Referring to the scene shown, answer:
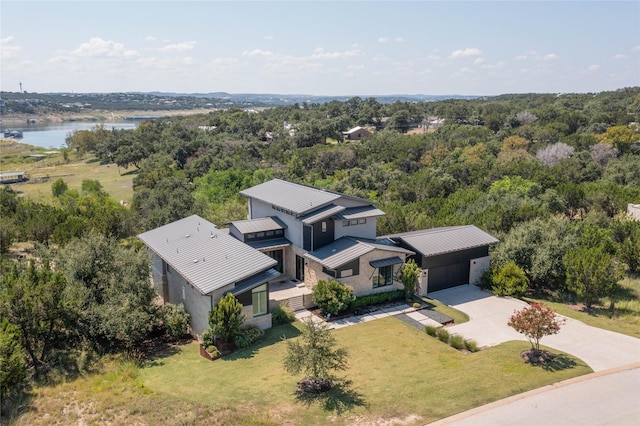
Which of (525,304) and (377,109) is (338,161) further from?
(377,109)

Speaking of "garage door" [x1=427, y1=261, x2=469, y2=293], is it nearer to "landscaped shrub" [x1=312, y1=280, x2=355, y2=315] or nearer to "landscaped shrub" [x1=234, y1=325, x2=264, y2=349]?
"landscaped shrub" [x1=312, y1=280, x2=355, y2=315]

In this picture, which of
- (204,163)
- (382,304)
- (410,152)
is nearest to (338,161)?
(410,152)

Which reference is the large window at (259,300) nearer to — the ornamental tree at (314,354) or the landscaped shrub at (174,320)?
the landscaped shrub at (174,320)

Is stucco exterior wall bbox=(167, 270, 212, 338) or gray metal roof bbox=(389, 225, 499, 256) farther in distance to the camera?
gray metal roof bbox=(389, 225, 499, 256)

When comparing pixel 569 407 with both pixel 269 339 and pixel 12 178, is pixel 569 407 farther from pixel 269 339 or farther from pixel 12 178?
pixel 12 178

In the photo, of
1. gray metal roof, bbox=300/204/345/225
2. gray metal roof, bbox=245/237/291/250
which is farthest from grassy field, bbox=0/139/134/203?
gray metal roof, bbox=300/204/345/225

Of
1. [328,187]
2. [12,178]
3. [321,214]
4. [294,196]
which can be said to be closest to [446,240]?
[321,214]

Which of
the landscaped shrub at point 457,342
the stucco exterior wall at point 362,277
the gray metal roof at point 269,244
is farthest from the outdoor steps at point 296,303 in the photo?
the landscaped shrub at point 457,342
